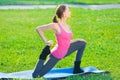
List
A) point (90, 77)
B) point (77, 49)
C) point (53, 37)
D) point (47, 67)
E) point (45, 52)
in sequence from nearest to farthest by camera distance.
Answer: point (45, 52), point (47, 67), point (90, 77), point (77, 49), point (53, 37)

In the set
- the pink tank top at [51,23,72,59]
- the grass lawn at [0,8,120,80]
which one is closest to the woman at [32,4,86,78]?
the pink tank top at [51,23,72,59]

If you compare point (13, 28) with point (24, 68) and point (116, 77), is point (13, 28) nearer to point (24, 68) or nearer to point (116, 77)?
point (24, 68)

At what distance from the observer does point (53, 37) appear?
14.2 metres

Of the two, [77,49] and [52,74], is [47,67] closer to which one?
[52,74]

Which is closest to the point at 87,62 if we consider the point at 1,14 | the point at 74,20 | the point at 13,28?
the point at 13,28

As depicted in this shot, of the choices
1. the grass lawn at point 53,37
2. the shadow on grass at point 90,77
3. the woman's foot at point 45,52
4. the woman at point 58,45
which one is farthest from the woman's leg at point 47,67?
the grass lawn at point 53,37

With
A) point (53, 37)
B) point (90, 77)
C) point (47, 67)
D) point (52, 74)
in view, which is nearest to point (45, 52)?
point (47, 67)

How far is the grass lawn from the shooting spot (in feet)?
35.0

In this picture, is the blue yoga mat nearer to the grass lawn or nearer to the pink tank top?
the pink tank top

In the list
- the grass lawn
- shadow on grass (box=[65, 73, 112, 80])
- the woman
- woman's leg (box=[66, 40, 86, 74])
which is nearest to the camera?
the woman

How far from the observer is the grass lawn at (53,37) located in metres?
10.7

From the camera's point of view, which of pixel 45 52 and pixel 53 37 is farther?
pixel 53 37

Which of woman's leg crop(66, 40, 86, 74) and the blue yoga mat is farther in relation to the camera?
woman's leg crop(66, 40, 86, 74)

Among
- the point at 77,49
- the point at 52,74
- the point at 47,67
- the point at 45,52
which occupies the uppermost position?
the point at 45,52
